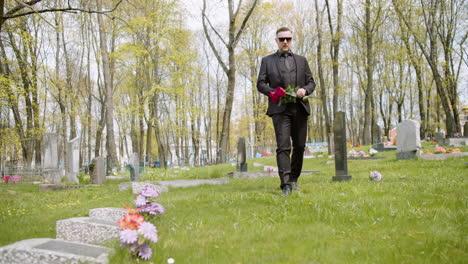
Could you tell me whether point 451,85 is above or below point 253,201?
above

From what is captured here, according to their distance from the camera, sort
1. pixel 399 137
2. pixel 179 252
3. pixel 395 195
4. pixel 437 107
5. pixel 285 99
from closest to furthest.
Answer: pixel 179 252, pixel 395 195, pixel 285 99, pixel 399 137, pixel 437 107

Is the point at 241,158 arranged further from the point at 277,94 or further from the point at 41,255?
the point at 41,255

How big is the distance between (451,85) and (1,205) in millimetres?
32667

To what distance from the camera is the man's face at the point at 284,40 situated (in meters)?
6.11

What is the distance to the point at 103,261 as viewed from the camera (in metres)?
2.69

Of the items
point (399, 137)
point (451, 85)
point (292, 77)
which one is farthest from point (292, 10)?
point (292, 77)

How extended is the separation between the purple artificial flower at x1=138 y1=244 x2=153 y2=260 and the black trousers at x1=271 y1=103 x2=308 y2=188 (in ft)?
11.4

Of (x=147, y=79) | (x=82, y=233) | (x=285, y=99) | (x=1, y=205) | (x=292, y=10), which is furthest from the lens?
(x=292, y=10)

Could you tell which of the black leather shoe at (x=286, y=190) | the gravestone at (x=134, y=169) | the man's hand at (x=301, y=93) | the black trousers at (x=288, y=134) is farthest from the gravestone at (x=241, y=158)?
the man's hand at (x=301, y=93)

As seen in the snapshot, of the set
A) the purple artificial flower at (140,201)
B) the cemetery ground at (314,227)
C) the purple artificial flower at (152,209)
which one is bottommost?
the cemetery ground at (314,227)

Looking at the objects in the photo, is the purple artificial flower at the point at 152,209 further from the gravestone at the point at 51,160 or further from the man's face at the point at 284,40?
the gravestone at the point at 51,160

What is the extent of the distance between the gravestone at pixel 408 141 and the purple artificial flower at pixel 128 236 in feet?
46.0

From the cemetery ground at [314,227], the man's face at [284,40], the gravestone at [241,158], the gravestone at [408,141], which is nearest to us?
the cemetery ground at [314,227]

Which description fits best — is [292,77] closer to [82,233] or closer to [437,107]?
[82,233]
